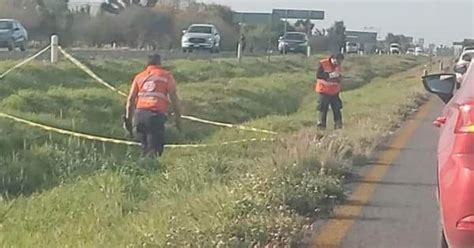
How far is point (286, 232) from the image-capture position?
345 inches

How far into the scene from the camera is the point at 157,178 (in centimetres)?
1273

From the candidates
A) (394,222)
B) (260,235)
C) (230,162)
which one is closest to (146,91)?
(230,162)

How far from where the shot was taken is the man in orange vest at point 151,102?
1501cm

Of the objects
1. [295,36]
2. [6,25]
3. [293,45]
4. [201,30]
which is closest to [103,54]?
[6,25]

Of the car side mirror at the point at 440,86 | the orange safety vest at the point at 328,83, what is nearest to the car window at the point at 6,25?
the orange safety vest at the point at 328,83

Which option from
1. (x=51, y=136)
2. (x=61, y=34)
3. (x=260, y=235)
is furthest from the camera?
(x=61, y=34)

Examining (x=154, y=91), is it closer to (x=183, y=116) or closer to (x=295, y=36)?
(x=183, y=116)

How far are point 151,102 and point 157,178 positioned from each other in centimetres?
247

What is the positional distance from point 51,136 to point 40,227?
28.1 feet

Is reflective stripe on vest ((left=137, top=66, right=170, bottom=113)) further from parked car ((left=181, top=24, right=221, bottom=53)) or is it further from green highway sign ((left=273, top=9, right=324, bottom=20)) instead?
green highway sign ((left=273, top=9, right=324, bottom=20))

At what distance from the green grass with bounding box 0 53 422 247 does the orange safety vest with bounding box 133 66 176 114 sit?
76cm

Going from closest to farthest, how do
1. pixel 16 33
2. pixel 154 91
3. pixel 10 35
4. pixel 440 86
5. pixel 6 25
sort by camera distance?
pixel 440 86, pixel 154 91, pixel 10 35, pixel 6 25, pixel 16 33

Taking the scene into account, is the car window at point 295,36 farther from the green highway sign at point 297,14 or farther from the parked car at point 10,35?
the parked car at point 10,35

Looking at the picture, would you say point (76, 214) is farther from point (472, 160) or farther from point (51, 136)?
point (51, 136)
